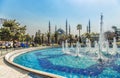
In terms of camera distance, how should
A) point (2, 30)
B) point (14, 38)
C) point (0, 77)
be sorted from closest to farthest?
point (0, 77)
point (2, 30)
point (14, 38)

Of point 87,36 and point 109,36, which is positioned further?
point 109,36

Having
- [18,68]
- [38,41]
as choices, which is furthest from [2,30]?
[38,41]

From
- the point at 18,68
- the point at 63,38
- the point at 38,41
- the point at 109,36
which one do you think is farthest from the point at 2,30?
the point at 109,36

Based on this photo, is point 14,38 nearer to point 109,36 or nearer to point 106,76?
point 106,76

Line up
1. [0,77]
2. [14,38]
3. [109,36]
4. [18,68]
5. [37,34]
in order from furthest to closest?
1. [109,36]
2. [37,34]
3. [14,38]
4. [18,68]
5. [0,77]

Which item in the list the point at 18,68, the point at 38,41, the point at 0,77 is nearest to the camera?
the point at 0,77

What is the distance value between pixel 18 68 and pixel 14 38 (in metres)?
27.9

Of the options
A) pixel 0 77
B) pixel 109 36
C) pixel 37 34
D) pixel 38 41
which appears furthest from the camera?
pixel 109 36

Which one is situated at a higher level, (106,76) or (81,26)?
(81,26)

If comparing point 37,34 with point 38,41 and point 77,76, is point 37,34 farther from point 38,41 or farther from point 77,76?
point 77,76

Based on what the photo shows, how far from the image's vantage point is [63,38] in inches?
2803

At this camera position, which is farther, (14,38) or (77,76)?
(14,38)

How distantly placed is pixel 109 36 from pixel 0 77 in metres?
73.9

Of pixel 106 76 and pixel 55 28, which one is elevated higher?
pixel 55 28
